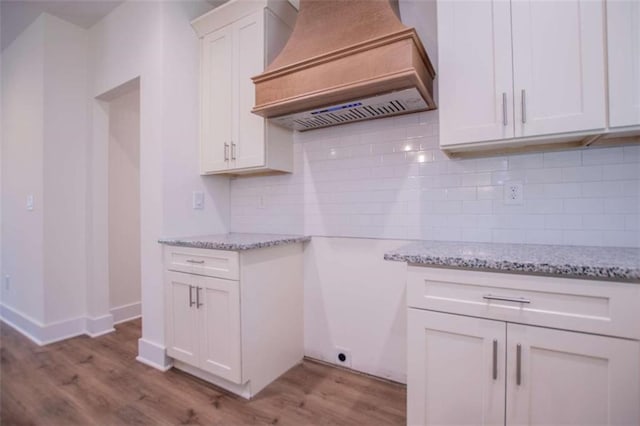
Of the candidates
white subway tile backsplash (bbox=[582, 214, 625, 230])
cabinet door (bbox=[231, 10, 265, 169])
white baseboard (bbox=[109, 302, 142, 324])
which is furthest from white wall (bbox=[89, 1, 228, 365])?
white subway tile backsplash (bbox=[582, 214, 625, 230])

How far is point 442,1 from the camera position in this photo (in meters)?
1.42

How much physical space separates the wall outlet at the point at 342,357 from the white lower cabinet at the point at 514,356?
2.58 feet

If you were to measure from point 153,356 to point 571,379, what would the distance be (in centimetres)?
234

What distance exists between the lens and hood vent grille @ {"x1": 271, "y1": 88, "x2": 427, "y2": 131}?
1560 mm

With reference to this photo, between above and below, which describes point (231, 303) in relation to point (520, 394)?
above

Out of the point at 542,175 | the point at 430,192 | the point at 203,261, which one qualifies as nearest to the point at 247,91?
the point at 203,261

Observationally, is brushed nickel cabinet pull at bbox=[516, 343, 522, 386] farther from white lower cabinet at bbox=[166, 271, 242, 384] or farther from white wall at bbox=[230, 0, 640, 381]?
white lower cabinet at bbox=[166, 271, 242, 384]

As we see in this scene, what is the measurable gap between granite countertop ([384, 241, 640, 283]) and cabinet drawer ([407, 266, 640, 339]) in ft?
0.11

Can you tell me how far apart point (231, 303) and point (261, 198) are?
2.95 ft

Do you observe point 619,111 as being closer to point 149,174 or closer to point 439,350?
point 439,350

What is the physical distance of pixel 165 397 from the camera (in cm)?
177

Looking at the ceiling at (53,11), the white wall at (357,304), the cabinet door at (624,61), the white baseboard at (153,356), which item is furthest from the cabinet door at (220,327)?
the ceiling at (53,11)

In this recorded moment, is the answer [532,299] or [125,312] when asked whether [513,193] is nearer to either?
[532,299]

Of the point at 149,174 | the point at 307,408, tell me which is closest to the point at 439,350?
the point at 307,408
